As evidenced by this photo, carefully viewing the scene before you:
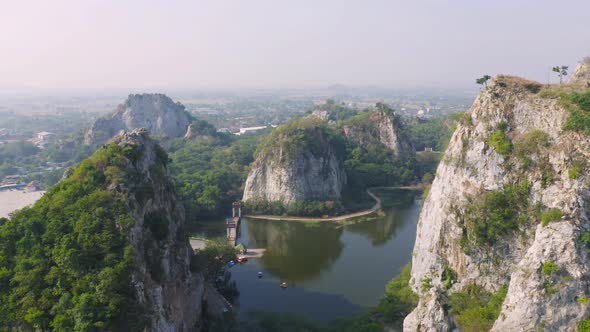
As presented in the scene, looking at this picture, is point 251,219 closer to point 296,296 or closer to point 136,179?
point 296,296

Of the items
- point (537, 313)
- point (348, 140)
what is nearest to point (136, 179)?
point (537, 313)

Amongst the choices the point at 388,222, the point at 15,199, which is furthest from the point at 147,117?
the point at 388,222

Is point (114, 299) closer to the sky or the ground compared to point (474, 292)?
closer to the sky

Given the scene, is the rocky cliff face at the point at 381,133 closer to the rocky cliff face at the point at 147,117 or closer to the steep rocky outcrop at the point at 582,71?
the steep rocky outcrop at the point at 582,71

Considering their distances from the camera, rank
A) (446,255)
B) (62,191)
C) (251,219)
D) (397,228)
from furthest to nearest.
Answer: (251,219) → (397,228) → (446,255) → (62,191)

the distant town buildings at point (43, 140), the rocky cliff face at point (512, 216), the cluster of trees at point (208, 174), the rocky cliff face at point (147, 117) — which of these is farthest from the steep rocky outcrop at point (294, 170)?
the distant town buildings at point (43, 140)

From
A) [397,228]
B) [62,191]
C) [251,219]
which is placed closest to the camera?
[62,191]

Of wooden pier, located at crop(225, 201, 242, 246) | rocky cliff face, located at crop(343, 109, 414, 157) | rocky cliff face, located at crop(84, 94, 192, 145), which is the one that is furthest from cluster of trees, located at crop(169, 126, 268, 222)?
rocky cliff face, located at crop(343, 109, 414, 157)
